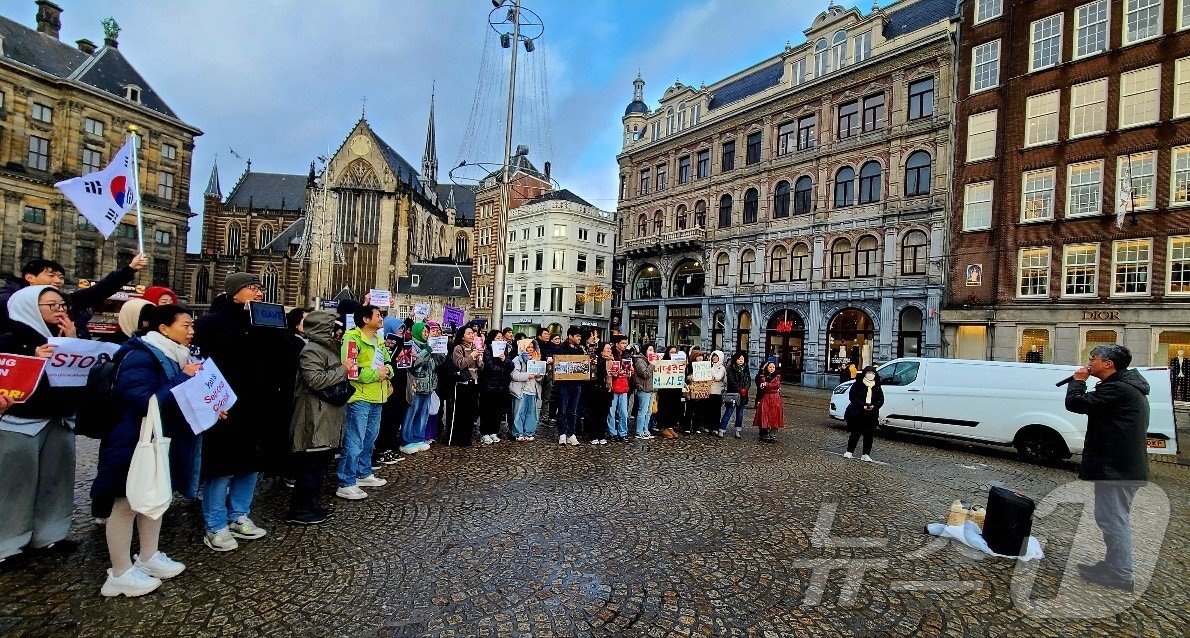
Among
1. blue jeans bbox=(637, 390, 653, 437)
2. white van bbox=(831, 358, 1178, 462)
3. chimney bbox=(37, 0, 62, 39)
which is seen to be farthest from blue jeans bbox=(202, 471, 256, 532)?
chimney bbox=(37, 0, 62, 39)

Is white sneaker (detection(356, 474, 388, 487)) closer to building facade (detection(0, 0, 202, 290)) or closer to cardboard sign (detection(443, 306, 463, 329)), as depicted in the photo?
cardboard sign (detection(443, 306, 463, 329))

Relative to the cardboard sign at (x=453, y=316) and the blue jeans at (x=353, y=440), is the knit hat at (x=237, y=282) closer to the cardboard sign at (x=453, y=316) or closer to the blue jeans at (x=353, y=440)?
the blue jeans at (x=353, y=440)

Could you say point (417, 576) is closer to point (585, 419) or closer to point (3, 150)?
point (585, 419)

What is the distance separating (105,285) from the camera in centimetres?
545

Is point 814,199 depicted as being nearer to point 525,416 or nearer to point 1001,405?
point 1001,405

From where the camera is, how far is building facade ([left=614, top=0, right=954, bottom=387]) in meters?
27.9

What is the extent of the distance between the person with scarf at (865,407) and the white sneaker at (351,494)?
8.37 metres

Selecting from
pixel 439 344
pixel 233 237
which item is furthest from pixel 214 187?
pixel 439 344

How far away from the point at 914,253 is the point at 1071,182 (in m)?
6.65

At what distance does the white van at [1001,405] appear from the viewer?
31.5 ft

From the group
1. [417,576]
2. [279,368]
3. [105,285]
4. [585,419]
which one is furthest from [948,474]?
[105,285]

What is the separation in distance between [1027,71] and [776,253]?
Answer: 564 inches

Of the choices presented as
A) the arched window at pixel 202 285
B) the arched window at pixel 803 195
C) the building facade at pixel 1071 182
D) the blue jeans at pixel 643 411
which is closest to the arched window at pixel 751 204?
the arched window at pixel 803 195

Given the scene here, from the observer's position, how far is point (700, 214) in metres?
38.2
